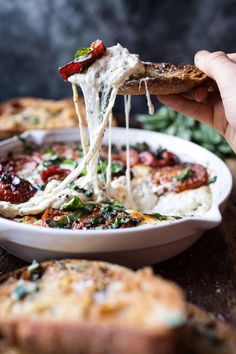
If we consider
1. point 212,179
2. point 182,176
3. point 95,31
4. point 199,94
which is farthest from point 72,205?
point 95,31

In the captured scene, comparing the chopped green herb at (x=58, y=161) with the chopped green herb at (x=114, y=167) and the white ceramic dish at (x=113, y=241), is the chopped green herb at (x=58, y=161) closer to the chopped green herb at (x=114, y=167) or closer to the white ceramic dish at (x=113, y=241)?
the chopped green herb at (x=114, y=167)

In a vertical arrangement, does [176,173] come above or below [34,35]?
below

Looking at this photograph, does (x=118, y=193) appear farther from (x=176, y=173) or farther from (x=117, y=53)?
(x=117, y=53)

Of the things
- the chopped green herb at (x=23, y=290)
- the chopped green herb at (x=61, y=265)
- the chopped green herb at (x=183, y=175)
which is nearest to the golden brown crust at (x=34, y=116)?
the chopped green herb at (x=183, y=175)

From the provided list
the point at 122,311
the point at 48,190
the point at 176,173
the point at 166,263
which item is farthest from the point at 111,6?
the point at 122,311

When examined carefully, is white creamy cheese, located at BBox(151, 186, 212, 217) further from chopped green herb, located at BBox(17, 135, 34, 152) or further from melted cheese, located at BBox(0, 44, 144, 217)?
chopped green herb, located at BBox(17, 135, 34, 152)

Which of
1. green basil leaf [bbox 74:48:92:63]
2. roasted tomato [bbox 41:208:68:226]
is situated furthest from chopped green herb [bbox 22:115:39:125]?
roasted tomato [bbox 41:208:68:226]

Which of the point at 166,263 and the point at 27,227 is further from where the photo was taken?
the point at 166,263
